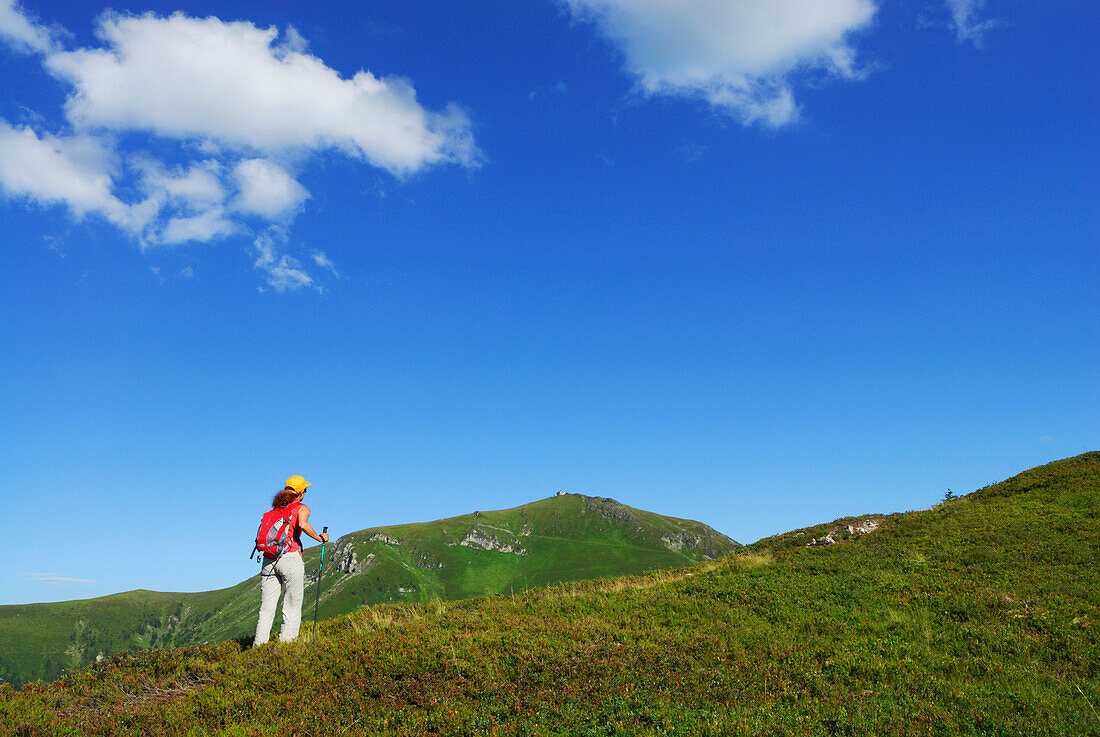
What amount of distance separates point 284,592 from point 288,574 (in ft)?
1.97

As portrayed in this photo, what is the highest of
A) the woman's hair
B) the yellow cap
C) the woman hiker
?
the yellow cap

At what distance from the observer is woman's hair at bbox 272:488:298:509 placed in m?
12.6

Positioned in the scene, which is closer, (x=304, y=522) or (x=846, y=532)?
(x=304, y=522)

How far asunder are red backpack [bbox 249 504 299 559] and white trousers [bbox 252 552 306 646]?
0.23 meters

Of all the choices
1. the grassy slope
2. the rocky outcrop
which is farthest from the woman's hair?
the rocky outcrop

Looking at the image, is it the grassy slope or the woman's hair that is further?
the woman's hair

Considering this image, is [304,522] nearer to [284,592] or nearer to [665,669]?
[284,592]

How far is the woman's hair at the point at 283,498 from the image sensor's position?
41.4 feet

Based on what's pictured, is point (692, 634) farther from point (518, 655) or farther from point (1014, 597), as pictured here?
point (1014, 597)

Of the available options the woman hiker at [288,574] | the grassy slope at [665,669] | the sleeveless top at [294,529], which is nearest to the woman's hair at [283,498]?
the woman hiker at [288,574]

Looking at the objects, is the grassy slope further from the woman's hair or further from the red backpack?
the woman's hair

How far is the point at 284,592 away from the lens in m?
12.4

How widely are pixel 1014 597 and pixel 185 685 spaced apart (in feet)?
62.6

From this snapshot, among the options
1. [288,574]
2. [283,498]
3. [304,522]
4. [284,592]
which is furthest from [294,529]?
[284,592]
